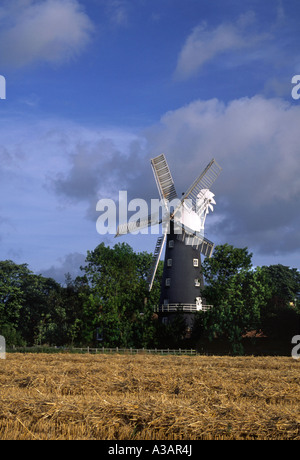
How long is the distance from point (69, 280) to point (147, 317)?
22317 mm

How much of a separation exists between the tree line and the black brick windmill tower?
1.53 m

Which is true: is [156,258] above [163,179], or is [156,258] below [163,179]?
below

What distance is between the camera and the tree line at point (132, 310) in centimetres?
5006

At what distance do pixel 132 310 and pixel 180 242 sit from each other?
30.3 feet

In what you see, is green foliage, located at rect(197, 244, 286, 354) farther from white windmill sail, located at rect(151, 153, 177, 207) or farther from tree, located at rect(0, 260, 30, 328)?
tree, located at rect(0, 260, 30, 328)

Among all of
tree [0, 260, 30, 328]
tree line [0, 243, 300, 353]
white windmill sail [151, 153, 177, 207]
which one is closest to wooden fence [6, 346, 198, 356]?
tree line [0, 243, 300, 353]

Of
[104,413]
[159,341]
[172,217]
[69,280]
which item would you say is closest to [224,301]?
[159,341]

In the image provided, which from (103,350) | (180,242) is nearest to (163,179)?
(180,242)

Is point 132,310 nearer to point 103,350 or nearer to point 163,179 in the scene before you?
point 103,350

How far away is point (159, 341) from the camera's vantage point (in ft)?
173

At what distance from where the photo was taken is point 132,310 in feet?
185

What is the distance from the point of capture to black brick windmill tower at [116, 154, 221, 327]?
55219 millimetres

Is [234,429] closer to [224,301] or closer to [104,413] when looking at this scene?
[104,413]

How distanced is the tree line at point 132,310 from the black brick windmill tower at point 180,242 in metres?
1.53
